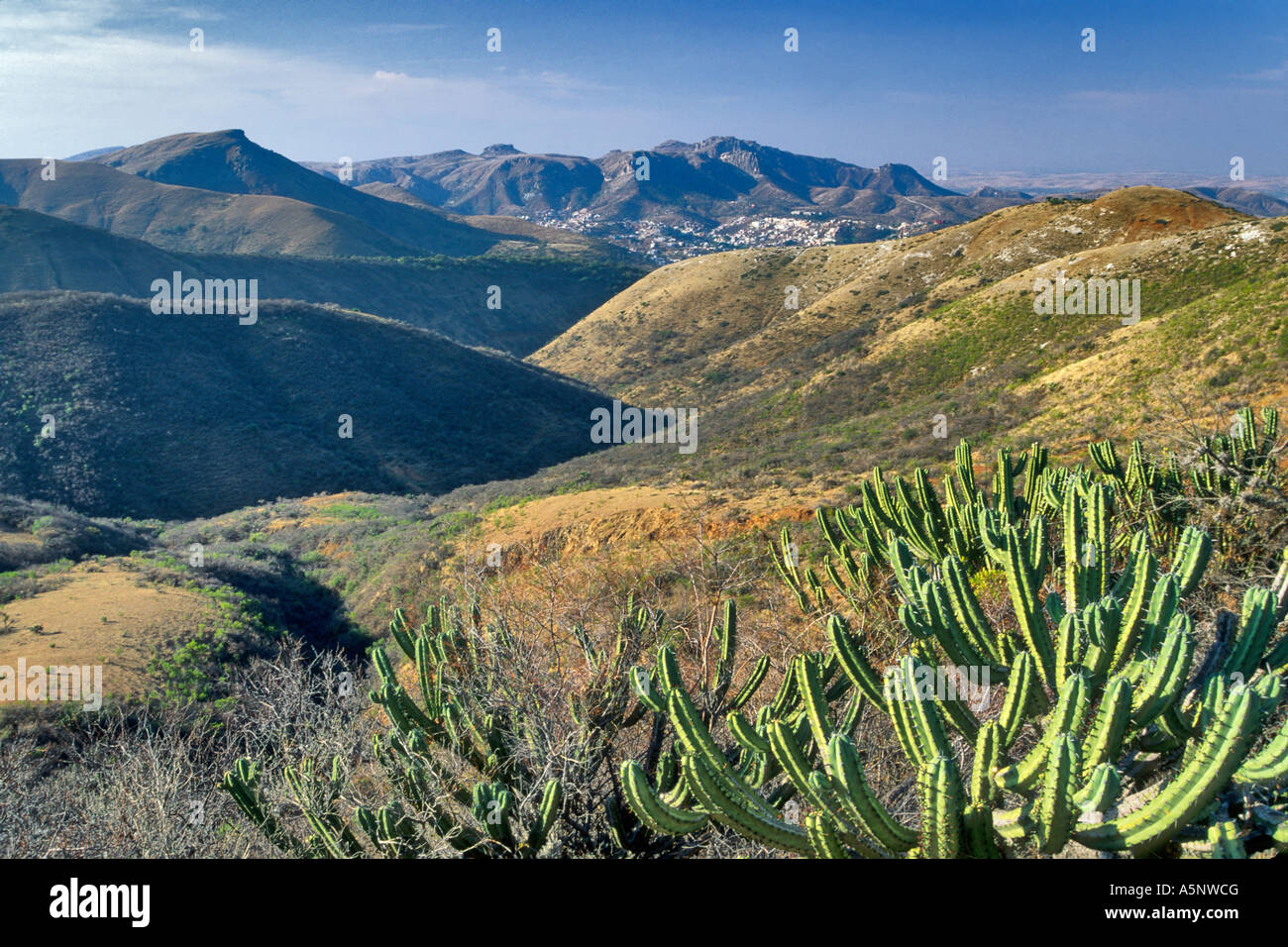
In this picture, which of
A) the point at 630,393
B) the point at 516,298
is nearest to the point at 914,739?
the point at 630,393

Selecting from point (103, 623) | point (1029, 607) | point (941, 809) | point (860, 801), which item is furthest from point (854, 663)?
point (103, 623)

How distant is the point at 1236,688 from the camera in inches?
105

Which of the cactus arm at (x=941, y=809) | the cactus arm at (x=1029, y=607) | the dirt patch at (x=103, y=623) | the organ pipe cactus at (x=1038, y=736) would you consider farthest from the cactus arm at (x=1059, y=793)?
the dirt patch at (x=103, y=623)

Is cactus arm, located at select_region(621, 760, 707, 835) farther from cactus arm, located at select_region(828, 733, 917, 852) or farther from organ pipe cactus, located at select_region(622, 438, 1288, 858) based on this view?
cactus arm, located at select_region(828, 733, 917, 852)

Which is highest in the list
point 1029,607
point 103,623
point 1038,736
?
point 1029,607

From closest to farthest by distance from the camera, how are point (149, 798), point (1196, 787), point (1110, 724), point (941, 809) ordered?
1. point (1196, 787)
2. point (941, 809)
3. point (1110, 724)
4. point (149, 798)

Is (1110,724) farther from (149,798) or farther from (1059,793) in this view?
(149,798)

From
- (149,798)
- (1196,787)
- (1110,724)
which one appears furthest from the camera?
(149,798)

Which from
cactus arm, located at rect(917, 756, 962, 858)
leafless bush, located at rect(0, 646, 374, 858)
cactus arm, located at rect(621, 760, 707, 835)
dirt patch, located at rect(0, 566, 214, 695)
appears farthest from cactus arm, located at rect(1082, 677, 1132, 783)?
dirt patch, located at rect(0, 566, 214, 695)

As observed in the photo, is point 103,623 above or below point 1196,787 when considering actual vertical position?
below

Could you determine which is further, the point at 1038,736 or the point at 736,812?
the point at 1038,736

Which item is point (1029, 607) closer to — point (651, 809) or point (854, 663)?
point (854, 663)

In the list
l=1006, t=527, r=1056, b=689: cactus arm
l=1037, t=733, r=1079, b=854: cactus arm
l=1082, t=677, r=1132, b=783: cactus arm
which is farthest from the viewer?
l=1006, t=527, r=1056, b=689: cactus arm

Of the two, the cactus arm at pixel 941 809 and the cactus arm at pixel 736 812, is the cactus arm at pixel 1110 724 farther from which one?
the cactus arm at pixel 736 812
